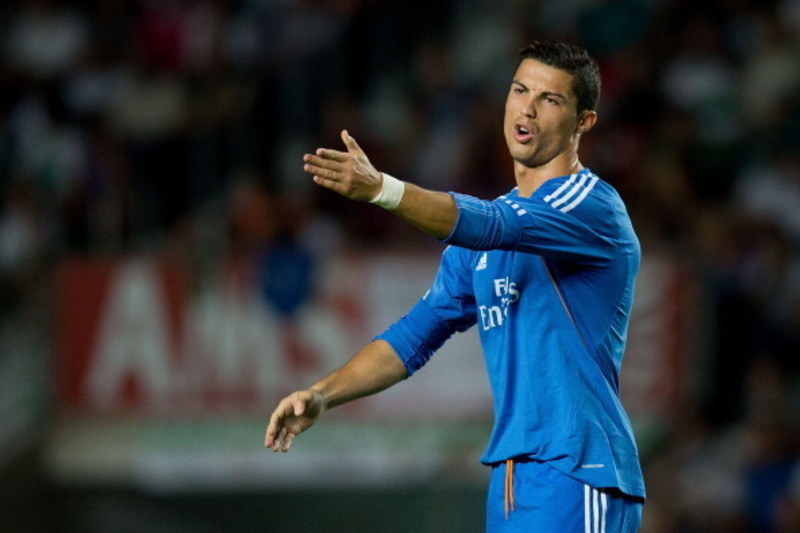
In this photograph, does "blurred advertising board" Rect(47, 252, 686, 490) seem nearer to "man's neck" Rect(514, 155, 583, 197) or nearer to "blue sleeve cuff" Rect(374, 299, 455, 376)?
"blue sleeve cuff" Rect(374, 299, 455, 376)

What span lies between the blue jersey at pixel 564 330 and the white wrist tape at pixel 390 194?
13.8 inches

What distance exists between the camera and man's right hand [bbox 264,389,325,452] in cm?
514

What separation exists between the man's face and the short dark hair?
2cm

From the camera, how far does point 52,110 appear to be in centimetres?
1283

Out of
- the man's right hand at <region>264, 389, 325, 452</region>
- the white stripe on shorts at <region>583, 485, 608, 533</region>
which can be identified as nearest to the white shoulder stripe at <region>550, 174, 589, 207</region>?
the white stripe on shorts at <region>583, 485, 608, 533</region>

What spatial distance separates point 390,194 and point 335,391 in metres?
Result: 1.05

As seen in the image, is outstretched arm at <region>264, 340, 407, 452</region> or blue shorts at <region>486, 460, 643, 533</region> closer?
blue shorts at <region>486, 460, 643, 533</region>

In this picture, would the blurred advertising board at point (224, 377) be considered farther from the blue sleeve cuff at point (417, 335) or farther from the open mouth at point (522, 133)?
the open mouth at point (522, 133)

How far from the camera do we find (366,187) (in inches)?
182

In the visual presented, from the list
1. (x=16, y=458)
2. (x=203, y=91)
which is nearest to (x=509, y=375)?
(x=16, y=458)

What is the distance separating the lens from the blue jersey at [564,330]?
4977 mm

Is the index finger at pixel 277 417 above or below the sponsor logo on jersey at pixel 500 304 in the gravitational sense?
below

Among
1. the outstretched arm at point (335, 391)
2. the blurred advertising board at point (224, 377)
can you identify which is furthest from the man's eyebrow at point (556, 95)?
the blurred advertising board at point (224, 377)

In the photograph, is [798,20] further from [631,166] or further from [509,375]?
[509,375]
